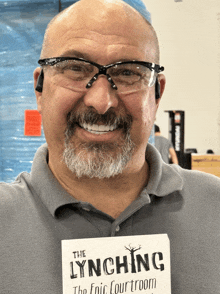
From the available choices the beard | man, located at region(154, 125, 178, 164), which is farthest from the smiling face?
man, located at region(154, 125, 178, 164)

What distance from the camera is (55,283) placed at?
27.1 inches

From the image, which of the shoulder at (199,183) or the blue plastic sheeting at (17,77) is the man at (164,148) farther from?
the shoulder at (199,183)

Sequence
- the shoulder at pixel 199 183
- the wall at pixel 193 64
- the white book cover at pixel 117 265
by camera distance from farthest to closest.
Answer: the wall at pixel 193 64
the shoulder at pixel 199 183
the white book cover at pixel 117 265

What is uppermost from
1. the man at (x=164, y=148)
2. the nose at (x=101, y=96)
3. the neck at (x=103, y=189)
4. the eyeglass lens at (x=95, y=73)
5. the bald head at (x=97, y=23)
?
the bald head at (x=97, y=23)

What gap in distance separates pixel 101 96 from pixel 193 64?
222 inches

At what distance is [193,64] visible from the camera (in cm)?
590

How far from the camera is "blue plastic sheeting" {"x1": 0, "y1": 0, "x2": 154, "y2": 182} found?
6.09 ft

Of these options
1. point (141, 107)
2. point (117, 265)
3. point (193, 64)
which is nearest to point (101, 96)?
point (141, 107)

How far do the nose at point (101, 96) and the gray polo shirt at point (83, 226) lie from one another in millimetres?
A: 250

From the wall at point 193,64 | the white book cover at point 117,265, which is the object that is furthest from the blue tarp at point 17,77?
the wall at point 193,64

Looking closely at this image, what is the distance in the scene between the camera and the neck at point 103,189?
33.4 inches

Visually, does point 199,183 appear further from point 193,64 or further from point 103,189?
point 193,64

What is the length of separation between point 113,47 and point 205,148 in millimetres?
5534

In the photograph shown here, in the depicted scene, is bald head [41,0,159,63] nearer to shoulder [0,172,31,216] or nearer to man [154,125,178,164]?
shoulder [0,172,31,216]
